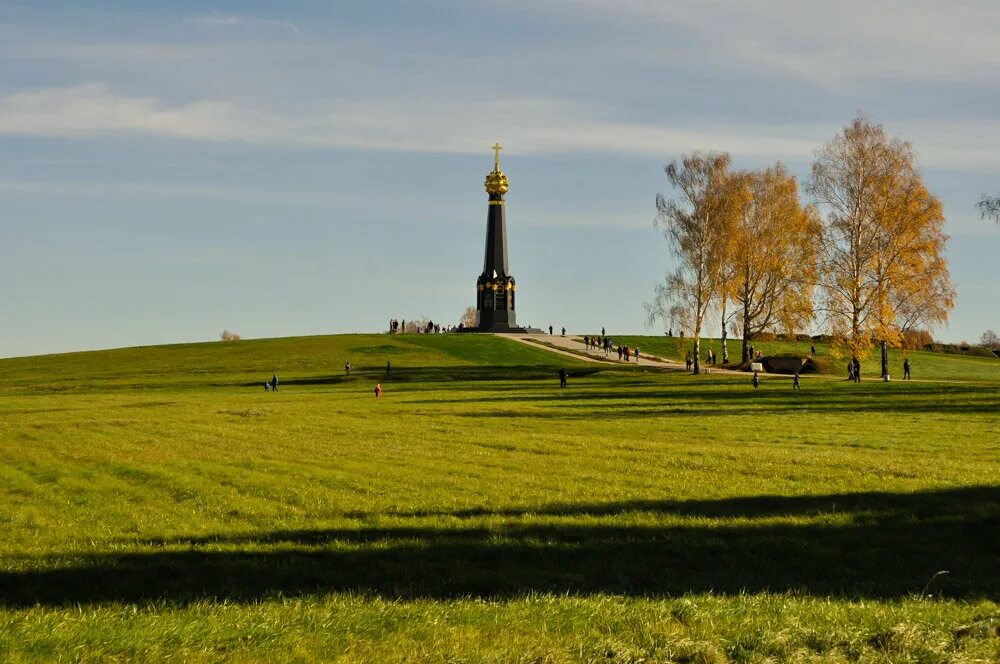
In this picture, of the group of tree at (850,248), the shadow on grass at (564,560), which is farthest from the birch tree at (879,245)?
the shadow on grass at (564,560)

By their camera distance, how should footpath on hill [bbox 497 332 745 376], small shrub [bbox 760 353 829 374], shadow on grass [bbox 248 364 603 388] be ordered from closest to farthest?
shadow on grass [bbox 248 364 603 388]
small shrub [bbox 760 353 829 374]
footpath on hill [bbox 497 332 745 376]

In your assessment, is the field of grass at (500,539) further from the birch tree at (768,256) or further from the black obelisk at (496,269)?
the black obelisk at (496,269)

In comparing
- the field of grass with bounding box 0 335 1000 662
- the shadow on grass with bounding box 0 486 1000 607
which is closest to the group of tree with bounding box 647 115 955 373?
the field of grass with bounding box 0 335 1000 662

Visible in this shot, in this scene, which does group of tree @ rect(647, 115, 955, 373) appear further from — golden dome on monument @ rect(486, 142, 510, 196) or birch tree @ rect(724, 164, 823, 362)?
golden dome on monument @ rect(486, 142, 510, 196)

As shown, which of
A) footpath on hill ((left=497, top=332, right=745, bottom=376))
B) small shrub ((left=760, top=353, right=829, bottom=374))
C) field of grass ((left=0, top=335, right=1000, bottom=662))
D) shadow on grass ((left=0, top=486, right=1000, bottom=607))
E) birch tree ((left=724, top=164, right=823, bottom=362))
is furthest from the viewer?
footpath on hill ((left=497, top=332, right=745, bottom=376))

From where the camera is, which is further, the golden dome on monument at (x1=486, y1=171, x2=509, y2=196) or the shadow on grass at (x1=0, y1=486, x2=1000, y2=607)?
the golden dome on monument at (x1=486, y1=171, x2=509, y2=196)

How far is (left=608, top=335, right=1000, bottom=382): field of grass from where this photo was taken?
3248 inches

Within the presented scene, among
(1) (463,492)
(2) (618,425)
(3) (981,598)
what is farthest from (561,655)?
(2) (618,425)

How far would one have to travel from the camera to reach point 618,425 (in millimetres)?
38375

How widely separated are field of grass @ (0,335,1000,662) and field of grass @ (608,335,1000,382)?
146 ft

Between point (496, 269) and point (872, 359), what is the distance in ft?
132

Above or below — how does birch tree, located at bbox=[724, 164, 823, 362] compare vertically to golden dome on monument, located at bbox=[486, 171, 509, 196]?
below

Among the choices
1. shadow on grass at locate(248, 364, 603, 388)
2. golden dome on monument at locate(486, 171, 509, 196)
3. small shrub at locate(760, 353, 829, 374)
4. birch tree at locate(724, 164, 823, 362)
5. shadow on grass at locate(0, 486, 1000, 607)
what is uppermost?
golden dome on monument at locate(486, 171, 509, 196)

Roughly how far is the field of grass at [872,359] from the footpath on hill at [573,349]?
10.4 feet
